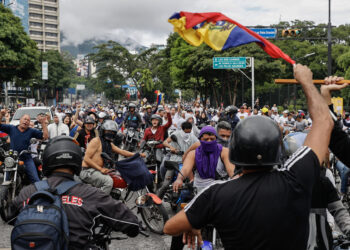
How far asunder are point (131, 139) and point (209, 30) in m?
10.6

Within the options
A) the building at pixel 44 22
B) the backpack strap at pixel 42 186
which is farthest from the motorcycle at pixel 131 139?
the building at pixel 44 22

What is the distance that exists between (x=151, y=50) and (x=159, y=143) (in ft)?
226

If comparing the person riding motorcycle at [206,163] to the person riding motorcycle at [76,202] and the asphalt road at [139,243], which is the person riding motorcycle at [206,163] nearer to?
the asphalt road at [139,243]

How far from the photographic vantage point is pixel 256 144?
2.01m

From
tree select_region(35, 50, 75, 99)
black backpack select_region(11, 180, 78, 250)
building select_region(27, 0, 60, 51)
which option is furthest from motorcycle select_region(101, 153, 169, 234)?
building select_region(27, 0, 60, 51)

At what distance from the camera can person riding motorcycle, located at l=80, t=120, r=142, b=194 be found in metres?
6.09

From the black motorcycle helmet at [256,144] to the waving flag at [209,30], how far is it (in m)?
2.18

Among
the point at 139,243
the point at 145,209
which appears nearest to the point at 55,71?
the point at 145,209

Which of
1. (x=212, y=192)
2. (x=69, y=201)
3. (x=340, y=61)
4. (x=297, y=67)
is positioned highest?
(x=340, y=61)

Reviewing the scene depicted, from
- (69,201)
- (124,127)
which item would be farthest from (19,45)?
(69,201)

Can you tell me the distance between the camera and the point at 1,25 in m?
33.1

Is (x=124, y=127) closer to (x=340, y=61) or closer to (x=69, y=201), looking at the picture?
(x=69, y=201)

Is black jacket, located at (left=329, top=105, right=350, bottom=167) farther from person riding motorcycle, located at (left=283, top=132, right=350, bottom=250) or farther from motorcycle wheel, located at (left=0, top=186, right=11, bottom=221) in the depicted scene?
motorcycle wheel, located at (left=0, top=186, right=11, bottom=221)

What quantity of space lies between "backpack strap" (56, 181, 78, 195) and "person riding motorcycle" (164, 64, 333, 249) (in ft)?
2.55
